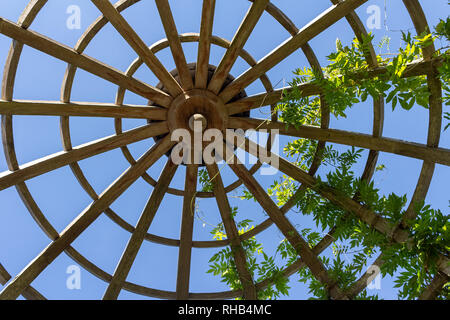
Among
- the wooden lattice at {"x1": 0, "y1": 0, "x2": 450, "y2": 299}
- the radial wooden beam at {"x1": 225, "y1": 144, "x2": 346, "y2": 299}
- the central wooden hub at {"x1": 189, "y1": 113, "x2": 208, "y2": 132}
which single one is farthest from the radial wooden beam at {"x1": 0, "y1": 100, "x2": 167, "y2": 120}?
the radial wooden beam at {"x1": 225, "y1": 144, "x2": 346, "y2": 299}

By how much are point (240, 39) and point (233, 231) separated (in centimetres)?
402

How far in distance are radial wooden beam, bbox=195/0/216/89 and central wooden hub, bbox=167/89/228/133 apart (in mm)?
232

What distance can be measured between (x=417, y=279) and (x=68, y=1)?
8.27 metres

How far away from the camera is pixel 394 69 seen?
5.13m

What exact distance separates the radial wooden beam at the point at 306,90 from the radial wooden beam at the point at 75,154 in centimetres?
157

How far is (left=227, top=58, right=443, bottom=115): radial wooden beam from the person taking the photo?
6.08 meters

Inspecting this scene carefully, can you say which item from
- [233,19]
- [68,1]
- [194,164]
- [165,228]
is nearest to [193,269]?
[165,228]

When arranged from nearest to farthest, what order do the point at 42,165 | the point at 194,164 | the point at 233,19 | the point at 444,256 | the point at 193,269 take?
the point at 444,256, the point at 42,165, the point at 194,164, the point at 233,19, the point at 193,269

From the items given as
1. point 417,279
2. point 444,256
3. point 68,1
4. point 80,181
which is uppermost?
point 68,1

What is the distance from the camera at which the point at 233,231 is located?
857 centimetres

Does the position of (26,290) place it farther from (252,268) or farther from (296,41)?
(296,41)

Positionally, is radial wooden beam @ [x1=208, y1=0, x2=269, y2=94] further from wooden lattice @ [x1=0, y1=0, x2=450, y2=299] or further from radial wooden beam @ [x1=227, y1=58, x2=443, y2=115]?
radial wooden beam @ [x1=227, y1=58, x2=443, y2=115]

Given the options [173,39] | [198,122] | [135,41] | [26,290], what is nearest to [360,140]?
[198,122]

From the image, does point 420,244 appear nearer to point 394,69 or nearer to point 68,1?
point 394,69
